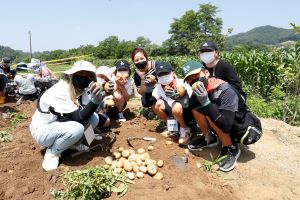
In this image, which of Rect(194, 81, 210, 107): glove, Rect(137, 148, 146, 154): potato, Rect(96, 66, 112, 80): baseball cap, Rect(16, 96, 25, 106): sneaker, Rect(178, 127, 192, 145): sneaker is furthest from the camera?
Rect(16, 96, 25, 106): sneaker

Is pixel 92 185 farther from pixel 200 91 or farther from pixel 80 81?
pixel 200 91

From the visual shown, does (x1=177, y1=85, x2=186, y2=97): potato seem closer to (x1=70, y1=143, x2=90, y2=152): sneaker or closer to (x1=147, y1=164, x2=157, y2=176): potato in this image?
(x1=147, y1=164, x2=157, y2=176): potato

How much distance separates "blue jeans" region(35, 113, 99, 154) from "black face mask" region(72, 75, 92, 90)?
0.43 m

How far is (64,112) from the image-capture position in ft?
12.1

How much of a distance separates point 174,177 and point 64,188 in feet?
3.94

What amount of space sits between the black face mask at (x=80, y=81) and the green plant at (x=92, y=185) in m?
0.97

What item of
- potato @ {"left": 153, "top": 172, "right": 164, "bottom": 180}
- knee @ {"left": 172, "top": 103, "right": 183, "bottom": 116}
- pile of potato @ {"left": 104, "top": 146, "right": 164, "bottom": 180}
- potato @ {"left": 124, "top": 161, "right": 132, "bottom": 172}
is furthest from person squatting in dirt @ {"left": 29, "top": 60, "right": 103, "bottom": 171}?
knee @ {"left": 172, "top": 103, "right": 183, "bottom": 116}

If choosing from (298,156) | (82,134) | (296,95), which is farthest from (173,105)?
(296,95)

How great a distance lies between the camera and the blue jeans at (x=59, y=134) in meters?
3.73

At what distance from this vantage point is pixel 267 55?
32.4ft

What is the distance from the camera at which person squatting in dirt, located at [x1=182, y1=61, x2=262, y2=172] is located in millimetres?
3812

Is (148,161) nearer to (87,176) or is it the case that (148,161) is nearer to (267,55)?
(87,176)

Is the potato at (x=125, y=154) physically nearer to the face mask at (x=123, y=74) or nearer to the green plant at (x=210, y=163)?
the green plant at (x=210, y=163)

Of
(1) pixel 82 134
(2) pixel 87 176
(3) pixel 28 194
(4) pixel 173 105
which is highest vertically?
(4) pixel 173 105
